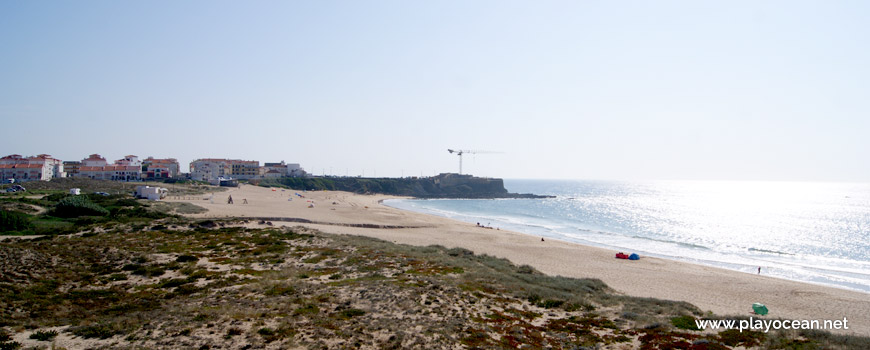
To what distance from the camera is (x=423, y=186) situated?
148750 mm

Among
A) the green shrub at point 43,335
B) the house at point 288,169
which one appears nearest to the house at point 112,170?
the house at point 288,169

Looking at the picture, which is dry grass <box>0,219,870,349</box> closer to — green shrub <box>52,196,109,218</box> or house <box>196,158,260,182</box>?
green shrub <box>52,196,109,218</box>

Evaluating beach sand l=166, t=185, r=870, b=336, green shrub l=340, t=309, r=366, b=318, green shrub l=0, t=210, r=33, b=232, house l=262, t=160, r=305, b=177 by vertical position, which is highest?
house l=262, t=160, r=305, b=177

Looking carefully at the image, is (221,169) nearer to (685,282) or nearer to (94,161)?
(94,161)

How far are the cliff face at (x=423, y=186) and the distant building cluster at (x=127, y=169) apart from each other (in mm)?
18900

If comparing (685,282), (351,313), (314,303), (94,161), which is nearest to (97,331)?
(314,303)

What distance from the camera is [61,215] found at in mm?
33469

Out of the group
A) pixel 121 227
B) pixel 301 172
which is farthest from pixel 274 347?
pixel 301 172

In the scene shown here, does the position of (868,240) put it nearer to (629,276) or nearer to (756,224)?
(756,224)

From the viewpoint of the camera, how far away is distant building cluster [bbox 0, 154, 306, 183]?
276ft

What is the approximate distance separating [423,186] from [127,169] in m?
81.3

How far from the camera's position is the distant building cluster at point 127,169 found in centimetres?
8406

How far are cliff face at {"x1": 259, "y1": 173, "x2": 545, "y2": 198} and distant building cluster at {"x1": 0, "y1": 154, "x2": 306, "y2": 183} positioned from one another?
18900 mm

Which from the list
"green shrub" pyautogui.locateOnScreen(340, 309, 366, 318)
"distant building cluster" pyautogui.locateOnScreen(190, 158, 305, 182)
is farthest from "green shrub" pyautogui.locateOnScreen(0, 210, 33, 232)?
"distant building cluster" pyautogui.locateOnScreen(190, 158, 305, 182)
